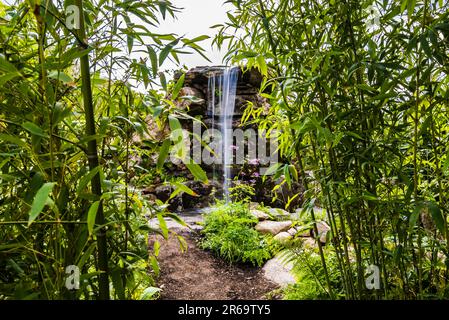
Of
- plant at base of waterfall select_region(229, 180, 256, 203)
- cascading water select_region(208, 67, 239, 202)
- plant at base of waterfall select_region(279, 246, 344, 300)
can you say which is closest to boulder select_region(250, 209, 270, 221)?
plant at base of waterfall select_region(229, 180, 256, 203)

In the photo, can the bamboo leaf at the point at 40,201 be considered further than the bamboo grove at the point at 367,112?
No

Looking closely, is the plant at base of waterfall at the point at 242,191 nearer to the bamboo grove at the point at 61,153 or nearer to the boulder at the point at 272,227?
the boulder at the point at 272,227

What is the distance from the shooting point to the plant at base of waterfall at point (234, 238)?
3078 mm

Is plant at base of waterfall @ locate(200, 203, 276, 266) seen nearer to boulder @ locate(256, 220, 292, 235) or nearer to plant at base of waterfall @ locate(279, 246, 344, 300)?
boulder @ locate(256, 220, 292, 235)

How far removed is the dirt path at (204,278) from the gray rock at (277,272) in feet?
0.17

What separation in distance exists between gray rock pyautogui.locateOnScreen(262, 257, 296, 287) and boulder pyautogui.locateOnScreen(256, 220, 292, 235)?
46 centimetres

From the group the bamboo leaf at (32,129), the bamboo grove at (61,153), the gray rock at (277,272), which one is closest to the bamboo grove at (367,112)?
the bamboo grove at (61,153)

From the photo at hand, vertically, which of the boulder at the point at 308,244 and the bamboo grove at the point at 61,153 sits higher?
the bamboo grove at the point at 61,153

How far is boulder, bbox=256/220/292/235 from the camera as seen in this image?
11.4 feet

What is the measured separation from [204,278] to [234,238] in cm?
57
